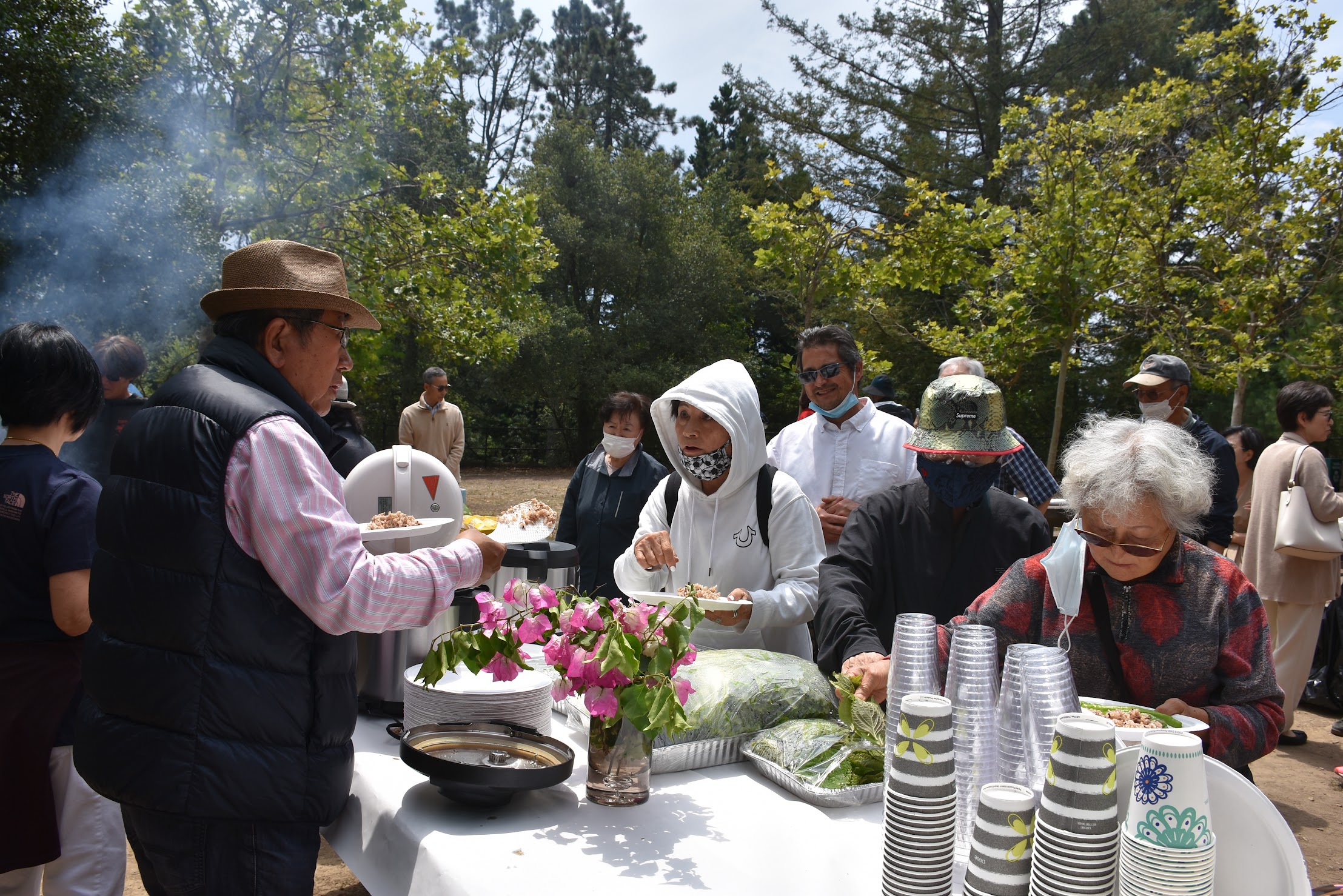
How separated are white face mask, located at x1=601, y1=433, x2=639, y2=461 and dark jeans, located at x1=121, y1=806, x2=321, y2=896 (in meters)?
3.43

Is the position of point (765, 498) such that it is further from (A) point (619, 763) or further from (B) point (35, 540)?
(B) point (35, 540)

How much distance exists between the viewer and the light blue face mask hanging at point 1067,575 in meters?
1.88

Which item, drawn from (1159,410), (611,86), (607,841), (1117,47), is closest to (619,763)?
(607,841)

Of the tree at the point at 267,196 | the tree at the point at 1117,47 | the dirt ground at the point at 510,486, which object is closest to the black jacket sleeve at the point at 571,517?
the tree at the point at 267,196

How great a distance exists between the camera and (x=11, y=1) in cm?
882

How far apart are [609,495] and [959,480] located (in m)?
2.70

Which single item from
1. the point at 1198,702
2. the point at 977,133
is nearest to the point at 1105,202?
the point at 1198,702

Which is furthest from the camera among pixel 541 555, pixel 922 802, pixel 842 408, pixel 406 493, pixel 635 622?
pixel 842 408

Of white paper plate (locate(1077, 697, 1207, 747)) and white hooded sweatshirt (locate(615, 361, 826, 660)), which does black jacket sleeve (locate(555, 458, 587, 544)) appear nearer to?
white hooded sweatshirt (locate(615, 361, 826, 660))

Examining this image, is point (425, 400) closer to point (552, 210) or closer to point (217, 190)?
point (217, 190)

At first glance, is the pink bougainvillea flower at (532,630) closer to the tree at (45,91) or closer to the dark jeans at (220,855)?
the dark jeans at (220,855)

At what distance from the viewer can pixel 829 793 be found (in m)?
1.77

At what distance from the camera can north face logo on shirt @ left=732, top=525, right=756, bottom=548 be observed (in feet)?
9.57

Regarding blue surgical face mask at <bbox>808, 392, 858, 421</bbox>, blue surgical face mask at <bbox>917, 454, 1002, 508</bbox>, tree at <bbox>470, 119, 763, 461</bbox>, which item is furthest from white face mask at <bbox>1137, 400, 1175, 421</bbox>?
tree at <bbox>470, 119, 763, 461</bbox>
